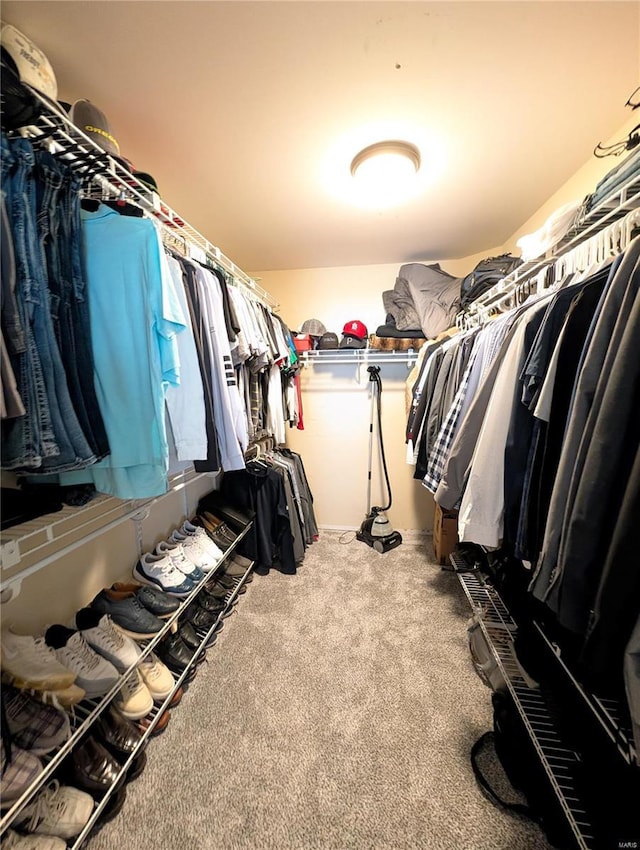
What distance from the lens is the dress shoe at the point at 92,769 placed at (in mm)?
837

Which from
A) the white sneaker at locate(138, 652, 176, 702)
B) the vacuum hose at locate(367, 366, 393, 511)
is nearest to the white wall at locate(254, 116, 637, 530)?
the vacuum hose at locate(367, 366, 393, 511)

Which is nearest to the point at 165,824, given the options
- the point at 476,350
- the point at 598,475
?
the point at 598,475

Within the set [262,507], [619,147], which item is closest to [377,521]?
[262,507]

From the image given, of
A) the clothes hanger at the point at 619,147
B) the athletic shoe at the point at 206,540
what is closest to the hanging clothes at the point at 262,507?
the athletic shoe at the point at 206,540

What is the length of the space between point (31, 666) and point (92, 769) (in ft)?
1.30

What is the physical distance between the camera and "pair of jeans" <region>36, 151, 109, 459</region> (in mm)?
691

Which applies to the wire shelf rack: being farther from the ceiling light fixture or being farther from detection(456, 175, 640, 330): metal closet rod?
the ceiling light fixture

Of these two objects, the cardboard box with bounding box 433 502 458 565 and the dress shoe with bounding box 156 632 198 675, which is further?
the cardboard box with bounding box 433 502 458 565

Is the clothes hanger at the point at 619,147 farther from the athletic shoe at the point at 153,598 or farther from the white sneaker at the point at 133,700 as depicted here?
the white sneaker at the point at 133,700

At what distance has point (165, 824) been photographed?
34.8 inches

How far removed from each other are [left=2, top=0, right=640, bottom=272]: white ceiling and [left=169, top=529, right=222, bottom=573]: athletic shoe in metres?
1.96

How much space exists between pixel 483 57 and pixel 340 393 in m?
2.02

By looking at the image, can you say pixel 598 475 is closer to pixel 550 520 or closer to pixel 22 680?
pixel 550 520

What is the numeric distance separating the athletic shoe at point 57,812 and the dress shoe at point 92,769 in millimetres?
25
